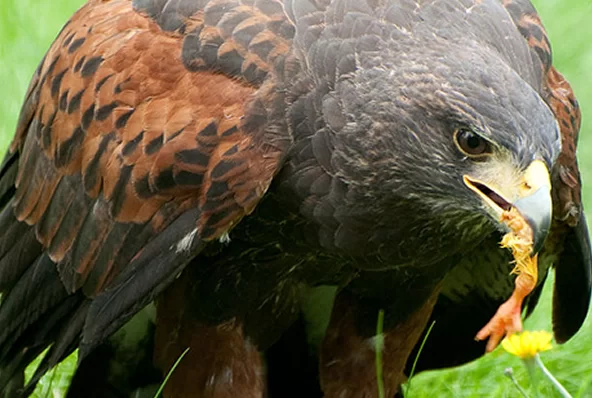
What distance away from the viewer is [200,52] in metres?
5.16

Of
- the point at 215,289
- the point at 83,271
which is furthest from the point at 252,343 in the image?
the point at 83,271

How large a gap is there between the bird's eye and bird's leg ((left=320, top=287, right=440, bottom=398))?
123 centimetres

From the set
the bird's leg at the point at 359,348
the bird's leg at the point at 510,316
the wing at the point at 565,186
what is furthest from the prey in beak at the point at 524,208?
the bird's leg at the point at 359,348

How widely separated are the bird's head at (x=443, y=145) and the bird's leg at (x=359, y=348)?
752 millimetres

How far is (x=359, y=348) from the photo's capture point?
5.97 meters

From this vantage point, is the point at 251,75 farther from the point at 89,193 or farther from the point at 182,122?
the point at 89,193

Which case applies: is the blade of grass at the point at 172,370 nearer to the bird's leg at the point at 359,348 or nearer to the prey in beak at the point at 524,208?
the bird's leg at the point at 359,348

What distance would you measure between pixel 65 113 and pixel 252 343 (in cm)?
114

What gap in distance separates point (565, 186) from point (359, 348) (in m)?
1.10

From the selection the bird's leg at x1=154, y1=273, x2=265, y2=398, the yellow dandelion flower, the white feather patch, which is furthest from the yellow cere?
the bird's leg at x1=154, y1=273, x2=265, y2=398

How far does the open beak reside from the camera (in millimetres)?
4488

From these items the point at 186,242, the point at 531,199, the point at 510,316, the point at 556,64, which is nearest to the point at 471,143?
the point at 531,199

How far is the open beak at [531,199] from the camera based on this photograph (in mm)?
4488

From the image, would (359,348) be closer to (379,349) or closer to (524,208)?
(379,349)
